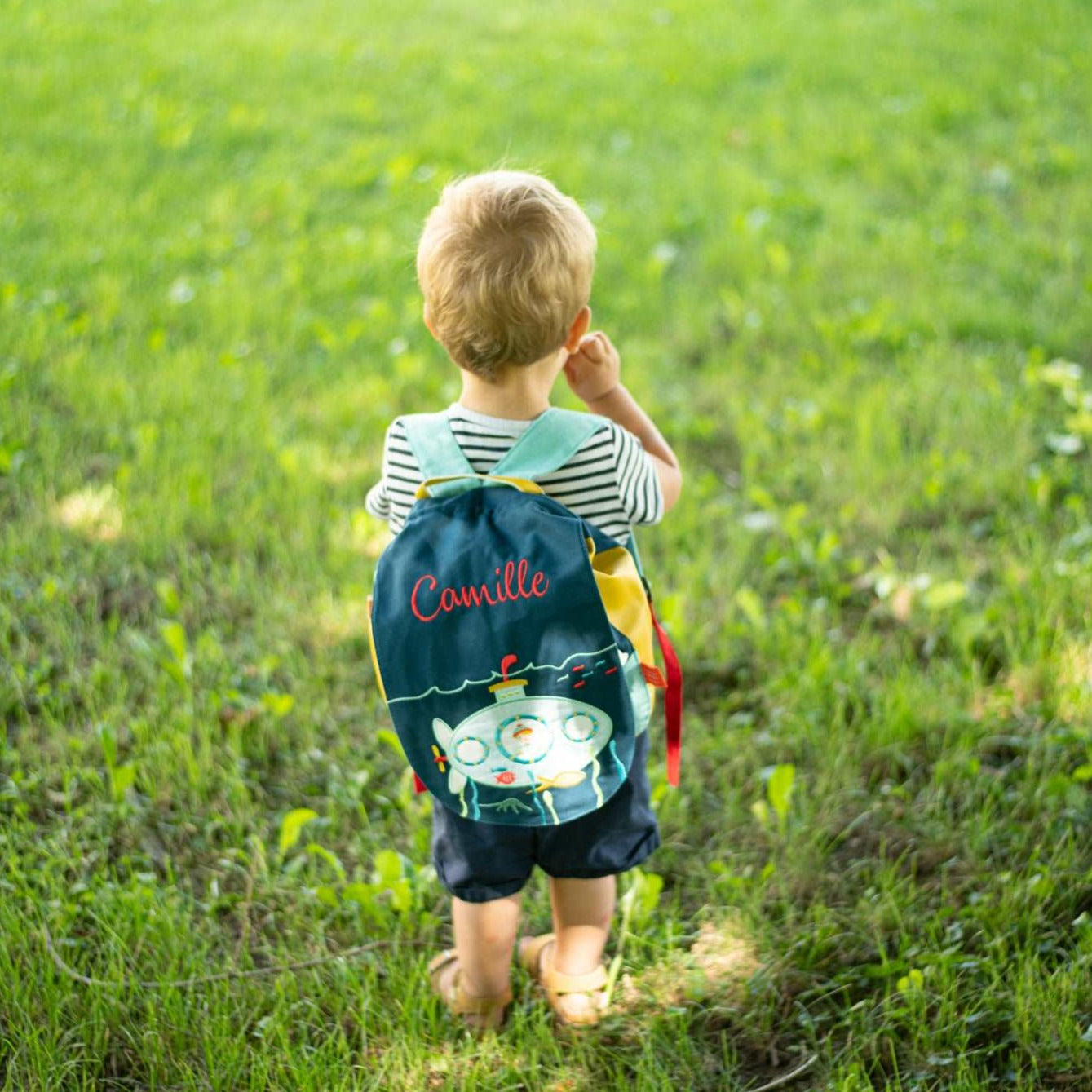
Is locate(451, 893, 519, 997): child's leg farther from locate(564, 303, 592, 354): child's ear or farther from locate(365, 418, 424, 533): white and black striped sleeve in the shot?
locate(564, 303, 592, 354): child's ear

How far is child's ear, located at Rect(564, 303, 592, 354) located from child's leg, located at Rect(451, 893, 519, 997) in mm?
961

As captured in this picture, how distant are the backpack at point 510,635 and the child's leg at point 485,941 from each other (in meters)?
0.24

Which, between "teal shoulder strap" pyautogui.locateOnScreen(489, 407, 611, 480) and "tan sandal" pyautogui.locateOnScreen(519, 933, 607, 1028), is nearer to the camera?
"teal shoulder strap" pyautogui.locateOnScreen(489, 407, 611, 480)

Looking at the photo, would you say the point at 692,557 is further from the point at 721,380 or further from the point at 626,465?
the point at 626,465

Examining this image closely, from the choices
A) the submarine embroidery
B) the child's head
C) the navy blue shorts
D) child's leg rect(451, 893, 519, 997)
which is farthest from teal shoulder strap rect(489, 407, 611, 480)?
child's leg rect(451, 893, 519, 997)

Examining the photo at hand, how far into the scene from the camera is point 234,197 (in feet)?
18.5

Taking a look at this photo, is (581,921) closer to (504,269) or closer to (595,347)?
(595,347)

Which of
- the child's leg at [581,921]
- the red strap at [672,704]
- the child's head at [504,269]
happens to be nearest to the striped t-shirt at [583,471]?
the child's head at [504,269]

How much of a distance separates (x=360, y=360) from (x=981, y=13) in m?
5.45

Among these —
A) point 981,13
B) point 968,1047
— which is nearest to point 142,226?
point 968,1047

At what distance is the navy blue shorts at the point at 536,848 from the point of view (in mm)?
2064

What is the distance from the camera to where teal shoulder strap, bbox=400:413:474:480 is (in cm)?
188

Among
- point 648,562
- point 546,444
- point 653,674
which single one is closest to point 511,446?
point 546,444

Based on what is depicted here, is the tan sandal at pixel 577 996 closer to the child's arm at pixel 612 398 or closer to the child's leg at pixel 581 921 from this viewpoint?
the child's leg at pixel 581 921
